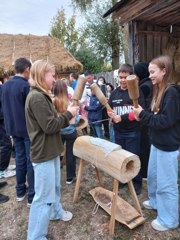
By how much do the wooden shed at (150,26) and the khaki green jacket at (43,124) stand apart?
9.11 feet

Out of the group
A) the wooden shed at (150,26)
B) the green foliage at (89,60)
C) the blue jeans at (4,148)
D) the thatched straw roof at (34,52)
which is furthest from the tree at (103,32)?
the blue jeans at (4,148)

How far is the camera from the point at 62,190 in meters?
3.71

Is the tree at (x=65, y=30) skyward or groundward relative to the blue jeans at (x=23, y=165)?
skyward

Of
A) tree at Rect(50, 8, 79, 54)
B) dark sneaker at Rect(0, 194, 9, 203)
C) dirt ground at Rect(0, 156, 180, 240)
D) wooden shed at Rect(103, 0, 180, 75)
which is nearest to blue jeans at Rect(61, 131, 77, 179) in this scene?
dirt ground at Rect(0, 156, 180, 240)

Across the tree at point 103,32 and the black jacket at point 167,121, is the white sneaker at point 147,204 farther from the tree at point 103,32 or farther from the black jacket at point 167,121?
the tree at point 103,32

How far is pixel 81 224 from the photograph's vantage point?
2.85 m

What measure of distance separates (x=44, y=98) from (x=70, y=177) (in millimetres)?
2130

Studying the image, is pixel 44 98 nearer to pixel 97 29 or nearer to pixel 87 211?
pixel 87 211

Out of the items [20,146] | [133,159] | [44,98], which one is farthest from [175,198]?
[20,146]

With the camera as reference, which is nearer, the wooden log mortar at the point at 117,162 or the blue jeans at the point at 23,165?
the wooden log mortar at the point at 117,162

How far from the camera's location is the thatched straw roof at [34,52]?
1093 centimetres

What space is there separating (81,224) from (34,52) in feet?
34.2

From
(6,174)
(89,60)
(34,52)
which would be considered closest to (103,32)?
(89,60)

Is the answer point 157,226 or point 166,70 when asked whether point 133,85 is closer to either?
point 166,70
